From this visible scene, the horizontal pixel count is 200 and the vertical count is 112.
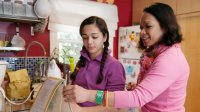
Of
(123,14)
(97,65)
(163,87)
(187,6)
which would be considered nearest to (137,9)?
(123,14)

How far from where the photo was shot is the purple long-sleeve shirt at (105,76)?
1.04 metres

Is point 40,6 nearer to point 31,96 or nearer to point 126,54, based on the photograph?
point 31,96

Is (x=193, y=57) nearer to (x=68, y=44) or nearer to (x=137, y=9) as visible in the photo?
(x=137, y=9)

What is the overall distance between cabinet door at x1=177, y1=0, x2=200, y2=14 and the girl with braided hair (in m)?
1.77

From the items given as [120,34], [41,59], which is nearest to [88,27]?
[41,59]

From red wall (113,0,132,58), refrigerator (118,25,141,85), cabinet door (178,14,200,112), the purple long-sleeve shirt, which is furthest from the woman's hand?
red wall (113,0,132,58)

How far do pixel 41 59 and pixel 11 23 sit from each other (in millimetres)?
529

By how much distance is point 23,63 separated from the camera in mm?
2326

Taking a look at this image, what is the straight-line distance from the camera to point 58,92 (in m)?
0.82

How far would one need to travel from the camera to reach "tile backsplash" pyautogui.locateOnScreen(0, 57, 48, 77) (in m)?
2.25

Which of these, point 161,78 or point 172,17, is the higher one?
point 172,17

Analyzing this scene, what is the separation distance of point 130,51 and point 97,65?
2.09 m

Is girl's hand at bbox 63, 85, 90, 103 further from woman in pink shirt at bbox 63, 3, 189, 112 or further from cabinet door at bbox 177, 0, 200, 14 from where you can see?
cabinet door at bbox 177, 0, 200, 14

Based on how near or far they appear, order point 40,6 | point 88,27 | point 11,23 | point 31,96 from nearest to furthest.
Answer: point 88,27, point 31,96, point 40,6, point 11,23
